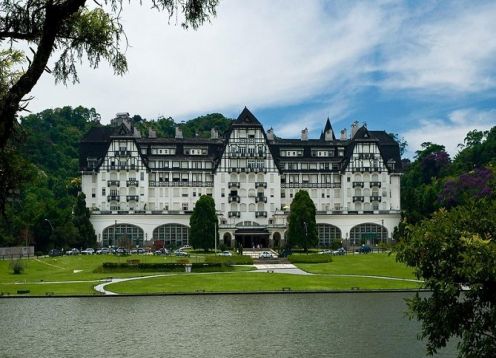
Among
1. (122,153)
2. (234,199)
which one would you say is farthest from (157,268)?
(122,153)

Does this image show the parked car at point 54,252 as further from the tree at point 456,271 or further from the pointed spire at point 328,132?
the tree at point 456,271

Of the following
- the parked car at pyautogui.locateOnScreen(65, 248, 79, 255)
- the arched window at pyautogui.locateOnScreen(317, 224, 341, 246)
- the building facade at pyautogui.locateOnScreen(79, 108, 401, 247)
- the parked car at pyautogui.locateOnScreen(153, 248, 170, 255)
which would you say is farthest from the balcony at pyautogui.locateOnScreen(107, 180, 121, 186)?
the arched window at pyautogui.locateOnScreen(317, 224, 341, 246)

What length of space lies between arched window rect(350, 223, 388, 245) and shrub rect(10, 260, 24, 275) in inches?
2663

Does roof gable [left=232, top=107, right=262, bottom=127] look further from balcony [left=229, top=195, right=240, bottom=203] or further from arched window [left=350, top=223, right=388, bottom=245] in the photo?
arched window [left=350, top=223, right=388, bottom=245]

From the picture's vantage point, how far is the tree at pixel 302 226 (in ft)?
352

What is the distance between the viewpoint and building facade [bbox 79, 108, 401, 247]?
127 meters

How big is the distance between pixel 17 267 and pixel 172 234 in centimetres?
4842

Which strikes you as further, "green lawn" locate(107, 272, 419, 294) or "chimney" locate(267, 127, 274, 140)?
"chimney" locate(267, 127, 274, 140)

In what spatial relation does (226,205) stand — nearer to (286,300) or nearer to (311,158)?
(311,158)

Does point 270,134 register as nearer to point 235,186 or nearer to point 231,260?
point 235,186

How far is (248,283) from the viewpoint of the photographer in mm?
66562

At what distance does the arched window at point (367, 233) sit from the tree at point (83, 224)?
165ft

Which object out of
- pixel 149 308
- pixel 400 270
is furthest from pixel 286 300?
pixel 400 270

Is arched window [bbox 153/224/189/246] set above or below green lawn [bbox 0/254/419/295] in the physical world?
above
